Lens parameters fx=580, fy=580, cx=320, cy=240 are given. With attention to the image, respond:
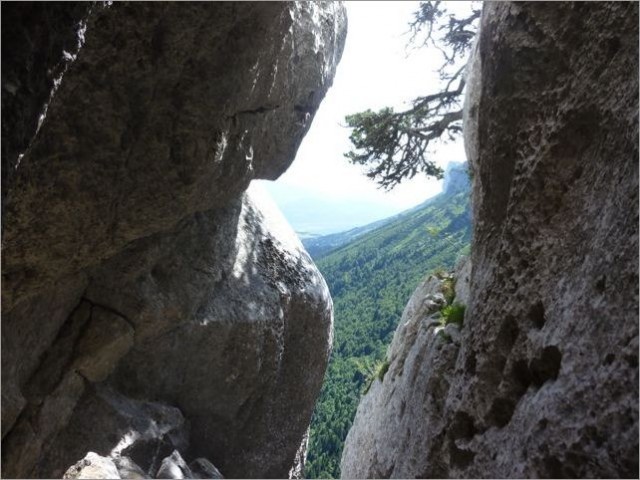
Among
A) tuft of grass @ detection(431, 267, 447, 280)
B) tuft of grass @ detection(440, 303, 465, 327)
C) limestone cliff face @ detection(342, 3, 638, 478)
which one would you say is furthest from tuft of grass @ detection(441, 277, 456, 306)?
limestone cliff face @ detection(342, 3, 638, 478)

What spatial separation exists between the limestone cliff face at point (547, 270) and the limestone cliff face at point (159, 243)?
392 centimetres

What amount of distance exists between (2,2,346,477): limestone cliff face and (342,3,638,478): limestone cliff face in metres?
3.92

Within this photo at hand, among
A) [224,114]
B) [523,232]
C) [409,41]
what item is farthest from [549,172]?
[409,41]

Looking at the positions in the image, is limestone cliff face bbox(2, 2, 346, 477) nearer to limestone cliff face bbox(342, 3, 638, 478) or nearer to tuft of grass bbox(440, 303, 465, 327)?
limestone cliff face bbox(342, 3, 638, 478)

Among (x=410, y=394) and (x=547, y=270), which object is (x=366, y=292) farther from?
(x=547, y=270)

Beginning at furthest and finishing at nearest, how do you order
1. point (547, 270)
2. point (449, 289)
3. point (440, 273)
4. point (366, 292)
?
point (366, 292) → point (440, 273) → point (449, 289) → point (547, 270)

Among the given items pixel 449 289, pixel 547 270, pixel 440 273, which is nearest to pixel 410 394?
pixel 449 289

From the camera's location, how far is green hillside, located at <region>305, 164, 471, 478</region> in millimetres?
42062

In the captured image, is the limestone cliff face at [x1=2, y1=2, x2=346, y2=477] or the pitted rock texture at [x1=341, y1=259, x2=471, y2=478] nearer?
the limestone cliff face at [x1=2, y1=2, x2=346, y2=477]

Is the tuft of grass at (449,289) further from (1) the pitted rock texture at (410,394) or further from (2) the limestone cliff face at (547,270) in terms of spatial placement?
(2) the limestone cliff face at (547,270)

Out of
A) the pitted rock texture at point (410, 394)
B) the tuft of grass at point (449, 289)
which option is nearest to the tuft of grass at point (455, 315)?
the pitted rock texture at point (410, 394)

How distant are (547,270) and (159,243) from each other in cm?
851

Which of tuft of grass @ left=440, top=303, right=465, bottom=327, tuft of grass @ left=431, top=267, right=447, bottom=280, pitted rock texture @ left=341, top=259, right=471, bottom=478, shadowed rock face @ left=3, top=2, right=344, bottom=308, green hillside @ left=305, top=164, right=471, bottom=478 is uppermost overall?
shadowed rock face @ left=3, top=2, right=344, bottom=308

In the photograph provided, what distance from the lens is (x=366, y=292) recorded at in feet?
243
